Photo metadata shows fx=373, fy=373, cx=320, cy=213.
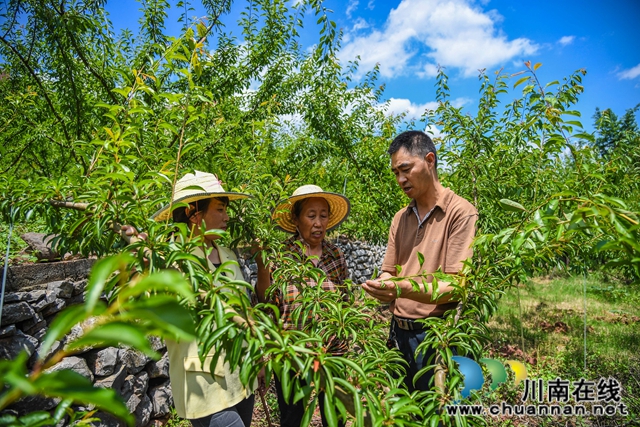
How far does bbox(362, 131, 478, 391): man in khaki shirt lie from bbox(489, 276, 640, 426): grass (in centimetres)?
181

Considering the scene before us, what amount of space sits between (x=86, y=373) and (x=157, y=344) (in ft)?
2.16

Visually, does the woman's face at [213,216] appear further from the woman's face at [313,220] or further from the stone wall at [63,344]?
the stone wall at [63,344]

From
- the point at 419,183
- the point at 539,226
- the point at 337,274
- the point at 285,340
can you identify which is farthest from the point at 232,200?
the point at 539,226

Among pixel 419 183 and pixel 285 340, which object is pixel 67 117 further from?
pixel 285 340

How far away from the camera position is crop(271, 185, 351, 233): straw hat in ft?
7.77

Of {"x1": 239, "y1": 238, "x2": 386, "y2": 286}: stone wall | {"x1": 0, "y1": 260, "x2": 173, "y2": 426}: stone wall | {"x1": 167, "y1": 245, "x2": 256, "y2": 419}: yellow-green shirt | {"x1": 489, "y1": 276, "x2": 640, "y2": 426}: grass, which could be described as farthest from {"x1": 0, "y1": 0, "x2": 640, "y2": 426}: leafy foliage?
{"x1": 239, "y1": 238, "x2": 386, "y2": 286}: stone wall

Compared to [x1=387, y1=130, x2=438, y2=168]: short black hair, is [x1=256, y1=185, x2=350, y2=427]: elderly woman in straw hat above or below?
below

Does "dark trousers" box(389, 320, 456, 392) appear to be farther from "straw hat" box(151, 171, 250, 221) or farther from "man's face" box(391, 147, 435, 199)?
"straw hat" box(151, 171, 250, 221)

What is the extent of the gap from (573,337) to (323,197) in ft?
16.5

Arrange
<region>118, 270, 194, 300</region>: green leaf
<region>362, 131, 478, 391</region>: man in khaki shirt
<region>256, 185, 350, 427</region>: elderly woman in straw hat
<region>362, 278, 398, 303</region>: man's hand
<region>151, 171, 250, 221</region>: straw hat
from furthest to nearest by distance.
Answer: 1. <region>256, 185, 350, 427</region>: elderly woman in straw hat
2. <region>362, 131, 478, 391</region>: man in khaki shirt
3. <region>151, 171, 250, 221</region>: straw hat
4. <region>362, 278, 398, 303</region>: man's hand
5. <region>118, 270, 194, 300</region>: green leaf

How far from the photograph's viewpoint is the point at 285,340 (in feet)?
2.53

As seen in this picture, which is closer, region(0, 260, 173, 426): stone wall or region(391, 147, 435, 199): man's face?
region(391, 147, 435, 199): man's face

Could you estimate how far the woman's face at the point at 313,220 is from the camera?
2402 millimetres

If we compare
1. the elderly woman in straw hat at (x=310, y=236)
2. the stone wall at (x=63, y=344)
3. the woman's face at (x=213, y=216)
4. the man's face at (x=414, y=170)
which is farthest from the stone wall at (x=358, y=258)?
the woman's face at (x=213, y=216)
